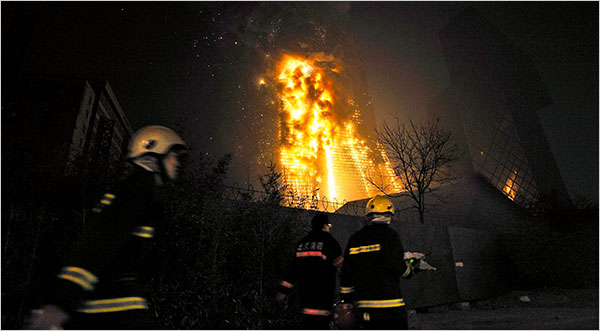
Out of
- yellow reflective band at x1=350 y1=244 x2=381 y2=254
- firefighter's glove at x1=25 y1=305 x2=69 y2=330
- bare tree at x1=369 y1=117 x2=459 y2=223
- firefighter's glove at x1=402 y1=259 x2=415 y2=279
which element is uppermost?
bare tree at x1=369 y1=117 x2=459 y2=223

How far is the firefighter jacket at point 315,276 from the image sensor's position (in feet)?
13.7

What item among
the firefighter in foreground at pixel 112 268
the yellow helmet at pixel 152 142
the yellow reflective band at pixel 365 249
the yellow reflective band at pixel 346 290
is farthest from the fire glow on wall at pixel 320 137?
the firefighter in foreground at pixel 112 268

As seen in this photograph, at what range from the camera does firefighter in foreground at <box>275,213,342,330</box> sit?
13.6ft

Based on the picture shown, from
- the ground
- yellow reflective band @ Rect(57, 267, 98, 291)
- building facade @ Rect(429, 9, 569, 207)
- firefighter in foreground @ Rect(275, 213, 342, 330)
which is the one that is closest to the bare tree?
the ground

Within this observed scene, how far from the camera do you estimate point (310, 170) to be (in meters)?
33.0

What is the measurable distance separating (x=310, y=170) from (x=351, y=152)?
5.48 meters

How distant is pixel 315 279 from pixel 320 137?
3146 centimetres

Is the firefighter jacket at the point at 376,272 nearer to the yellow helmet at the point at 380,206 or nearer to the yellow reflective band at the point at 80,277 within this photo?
the yellow helmet at the point at 380,206

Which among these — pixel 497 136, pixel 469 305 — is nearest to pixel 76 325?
pixel 469 305

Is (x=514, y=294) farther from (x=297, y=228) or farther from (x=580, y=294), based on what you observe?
(x=297, y=228)

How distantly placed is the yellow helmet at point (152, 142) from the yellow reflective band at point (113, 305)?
0.93 meters

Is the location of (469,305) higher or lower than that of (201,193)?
lower

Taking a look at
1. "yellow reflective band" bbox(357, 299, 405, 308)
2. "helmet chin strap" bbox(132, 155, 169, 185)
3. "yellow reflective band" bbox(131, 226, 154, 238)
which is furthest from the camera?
"yellow reflective band" bbox(357, 299, 405, 308)

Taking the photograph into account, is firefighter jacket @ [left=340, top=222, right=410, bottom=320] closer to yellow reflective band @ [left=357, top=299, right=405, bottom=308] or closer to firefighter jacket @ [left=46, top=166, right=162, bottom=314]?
yellow reflective band @ [left=357, top=299, right=405, bottom=308]
